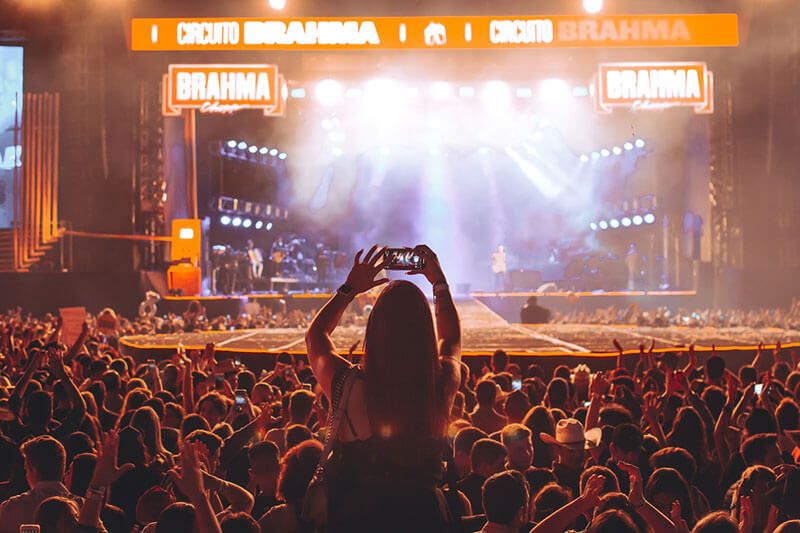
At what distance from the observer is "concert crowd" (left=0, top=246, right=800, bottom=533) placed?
250 cm

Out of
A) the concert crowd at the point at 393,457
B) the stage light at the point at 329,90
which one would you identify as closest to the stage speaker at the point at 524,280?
the stage light at the point at 329,90

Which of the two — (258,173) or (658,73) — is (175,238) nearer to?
(258,173)

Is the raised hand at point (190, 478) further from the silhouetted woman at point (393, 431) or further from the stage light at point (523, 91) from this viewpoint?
the stage light at point (523, 91)

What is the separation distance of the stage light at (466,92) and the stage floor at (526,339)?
554 centimetres

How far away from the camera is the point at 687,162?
23.0m

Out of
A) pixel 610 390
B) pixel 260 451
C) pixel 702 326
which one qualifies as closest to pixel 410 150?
pixel 702 326

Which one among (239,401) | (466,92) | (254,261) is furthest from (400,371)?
(254,261)

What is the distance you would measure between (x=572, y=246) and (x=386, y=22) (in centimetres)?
1249

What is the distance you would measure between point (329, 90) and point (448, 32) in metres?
4.10

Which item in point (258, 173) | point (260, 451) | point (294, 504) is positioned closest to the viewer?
point (294, 504)

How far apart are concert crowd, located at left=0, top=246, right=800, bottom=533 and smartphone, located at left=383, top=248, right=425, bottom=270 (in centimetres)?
4

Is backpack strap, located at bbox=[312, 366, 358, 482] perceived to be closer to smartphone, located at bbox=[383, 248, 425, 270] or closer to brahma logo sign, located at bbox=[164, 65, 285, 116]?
smartphone, located at bbox=[383, 248, 425, 270]

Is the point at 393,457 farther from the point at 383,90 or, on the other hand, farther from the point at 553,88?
the point at 553,88

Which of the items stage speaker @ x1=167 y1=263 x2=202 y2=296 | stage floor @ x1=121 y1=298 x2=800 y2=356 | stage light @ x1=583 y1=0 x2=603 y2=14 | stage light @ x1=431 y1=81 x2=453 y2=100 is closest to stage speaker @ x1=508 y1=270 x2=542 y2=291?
stage floor @ x1=121 y1=298 x2=800 y2=356
